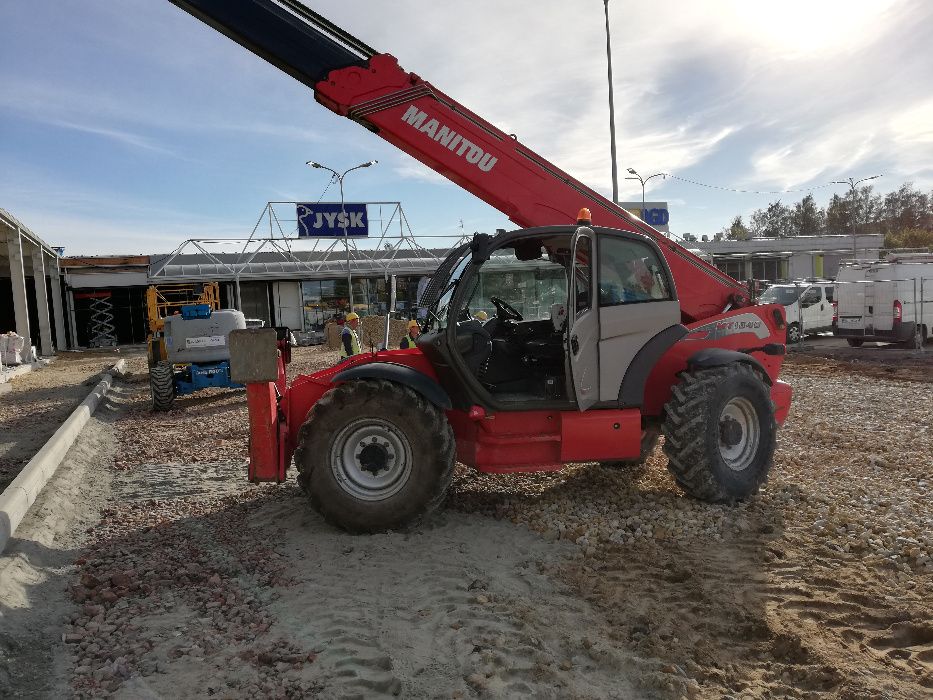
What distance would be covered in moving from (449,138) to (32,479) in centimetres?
496

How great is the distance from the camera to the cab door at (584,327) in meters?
5.81

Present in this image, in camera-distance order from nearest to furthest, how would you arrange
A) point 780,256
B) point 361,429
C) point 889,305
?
1. point 361,429
2. point 889,305
3. point 780,256

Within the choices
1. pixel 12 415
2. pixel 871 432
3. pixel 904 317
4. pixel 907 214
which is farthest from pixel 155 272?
pixel 907 214

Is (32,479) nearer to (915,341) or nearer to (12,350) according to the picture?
(12,350)

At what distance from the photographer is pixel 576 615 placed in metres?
4.16

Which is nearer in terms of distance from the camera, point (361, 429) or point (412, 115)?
point (361, 429)

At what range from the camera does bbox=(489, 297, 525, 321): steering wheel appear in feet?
22.1

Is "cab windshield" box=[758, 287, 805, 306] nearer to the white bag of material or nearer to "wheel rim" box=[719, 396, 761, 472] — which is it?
"wheel rim" box=[719, 396, 761, 472]

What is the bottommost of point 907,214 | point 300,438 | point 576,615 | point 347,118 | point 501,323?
point 576,615

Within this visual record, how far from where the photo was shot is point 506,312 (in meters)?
6.81

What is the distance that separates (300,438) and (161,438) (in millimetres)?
6010

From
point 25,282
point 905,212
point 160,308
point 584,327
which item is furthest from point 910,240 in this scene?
point 584,327

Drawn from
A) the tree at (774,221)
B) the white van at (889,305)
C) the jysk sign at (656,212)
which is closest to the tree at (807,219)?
the tree at (774,221)

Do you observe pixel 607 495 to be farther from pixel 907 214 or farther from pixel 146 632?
pixel 907 214
